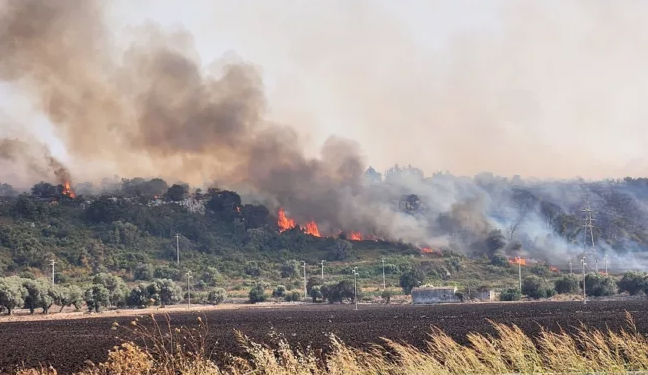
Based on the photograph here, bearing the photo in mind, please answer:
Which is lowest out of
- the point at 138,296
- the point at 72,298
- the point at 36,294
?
the point at 138,296

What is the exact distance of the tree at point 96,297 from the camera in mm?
185000

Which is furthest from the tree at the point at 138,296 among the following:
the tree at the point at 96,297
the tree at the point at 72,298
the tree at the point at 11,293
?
the tree at the point at 11,293

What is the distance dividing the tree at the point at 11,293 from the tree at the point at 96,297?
13479 mm

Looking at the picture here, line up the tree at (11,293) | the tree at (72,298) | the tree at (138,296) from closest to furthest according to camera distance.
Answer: the tree at (11,293) < the tree at (72,298) < the tree at (138,296)

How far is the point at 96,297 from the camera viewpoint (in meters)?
186

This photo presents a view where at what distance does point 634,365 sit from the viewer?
A: 27.8m

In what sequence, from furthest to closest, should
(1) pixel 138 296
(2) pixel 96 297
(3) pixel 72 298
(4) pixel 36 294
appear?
1. (1) pixel 138 296
2. (3) pixel 72 298
3. (2) pixel 96 297
4. (4) pixel 36 294

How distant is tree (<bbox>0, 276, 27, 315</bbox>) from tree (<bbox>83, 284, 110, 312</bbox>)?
1348cm

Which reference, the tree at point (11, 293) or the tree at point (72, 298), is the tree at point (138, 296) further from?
the tree at point (11, 293)

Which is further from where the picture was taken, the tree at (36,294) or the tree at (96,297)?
the tree at (96,297)

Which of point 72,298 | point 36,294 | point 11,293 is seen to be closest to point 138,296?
point 72,298

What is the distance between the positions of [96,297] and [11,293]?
19446mm

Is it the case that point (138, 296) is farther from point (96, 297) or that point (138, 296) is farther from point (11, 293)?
point (11, 293)

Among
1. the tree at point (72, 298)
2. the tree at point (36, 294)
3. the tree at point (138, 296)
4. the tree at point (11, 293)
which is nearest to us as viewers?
the tree at point (11, 293)
